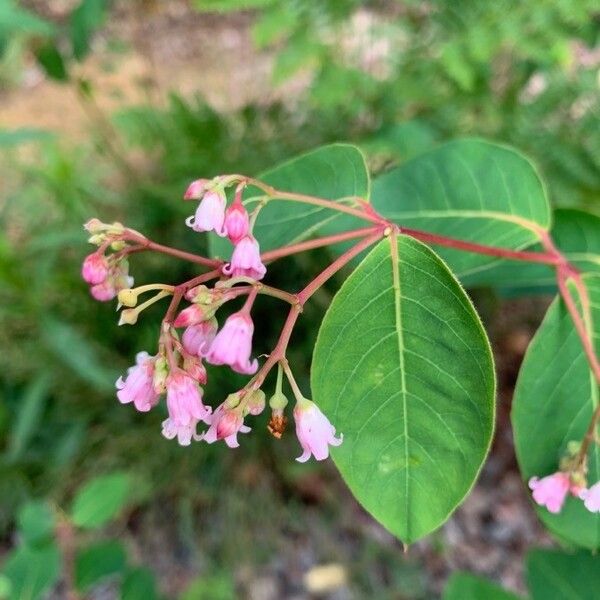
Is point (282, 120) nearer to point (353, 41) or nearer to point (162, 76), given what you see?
point (353, 41)

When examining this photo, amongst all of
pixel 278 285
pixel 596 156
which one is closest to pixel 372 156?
pixel 278 285

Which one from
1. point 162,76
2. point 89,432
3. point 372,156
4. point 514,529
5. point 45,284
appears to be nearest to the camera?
point 372,156

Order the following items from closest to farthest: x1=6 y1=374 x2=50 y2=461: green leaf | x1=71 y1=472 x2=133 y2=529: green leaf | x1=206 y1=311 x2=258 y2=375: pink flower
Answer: x1=206 y1=311 x2=258 y2=375: pink flower < x1=71 y1=472 x2=133 y2=529: green leaf < x1=6 y1=374 x2=50 y2=461: green leaf

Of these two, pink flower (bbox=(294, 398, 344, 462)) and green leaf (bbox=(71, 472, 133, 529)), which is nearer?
pink flower (bbox=(294, 398, 344, 462))

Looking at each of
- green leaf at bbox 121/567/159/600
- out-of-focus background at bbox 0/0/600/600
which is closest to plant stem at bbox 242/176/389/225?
green leaf at bbox 121/567/159/600

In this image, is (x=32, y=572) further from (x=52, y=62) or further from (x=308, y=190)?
(x=52, y=62)

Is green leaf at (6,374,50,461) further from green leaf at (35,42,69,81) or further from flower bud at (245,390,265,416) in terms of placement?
flower bud at (245,390,265,416)
